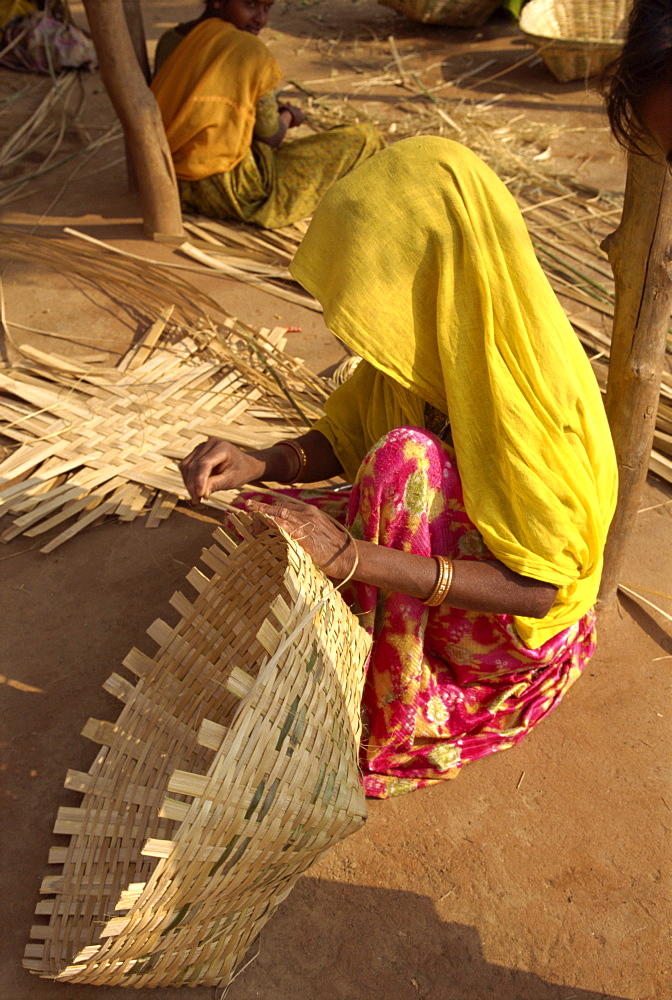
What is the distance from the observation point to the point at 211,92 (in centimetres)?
396

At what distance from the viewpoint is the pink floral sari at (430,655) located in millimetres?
1638

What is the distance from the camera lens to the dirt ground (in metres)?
1.56

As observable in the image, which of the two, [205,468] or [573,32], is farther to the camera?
[573,32]

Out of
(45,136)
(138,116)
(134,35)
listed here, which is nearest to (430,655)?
(138,116)

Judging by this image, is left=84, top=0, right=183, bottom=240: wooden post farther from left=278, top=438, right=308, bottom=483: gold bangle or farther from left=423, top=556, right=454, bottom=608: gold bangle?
left=423, top=556, right=454, bottom=608: gold bangle

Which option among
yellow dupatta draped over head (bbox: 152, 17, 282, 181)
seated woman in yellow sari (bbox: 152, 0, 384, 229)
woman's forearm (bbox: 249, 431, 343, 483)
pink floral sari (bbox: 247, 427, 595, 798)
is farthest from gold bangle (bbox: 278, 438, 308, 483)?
yellow dupatta draped over head (bbox: 152, 17, 282, 181)

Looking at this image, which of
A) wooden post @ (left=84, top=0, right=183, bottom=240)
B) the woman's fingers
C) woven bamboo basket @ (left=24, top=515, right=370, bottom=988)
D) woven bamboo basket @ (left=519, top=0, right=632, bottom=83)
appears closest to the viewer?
woven bamboo basket @ (left=24, top=515, right=370, bottom=988)

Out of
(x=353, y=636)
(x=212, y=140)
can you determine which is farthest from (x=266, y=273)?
(x=353, y=636)

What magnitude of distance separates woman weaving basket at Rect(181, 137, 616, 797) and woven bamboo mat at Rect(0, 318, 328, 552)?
840mm

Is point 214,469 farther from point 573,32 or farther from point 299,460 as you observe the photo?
point 573,32

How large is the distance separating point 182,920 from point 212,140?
363 centimetres

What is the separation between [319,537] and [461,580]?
275 millimetres

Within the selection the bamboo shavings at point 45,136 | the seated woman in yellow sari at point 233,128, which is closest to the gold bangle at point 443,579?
the seated woman in yellow sari at point 233,128

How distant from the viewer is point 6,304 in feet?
11.1
